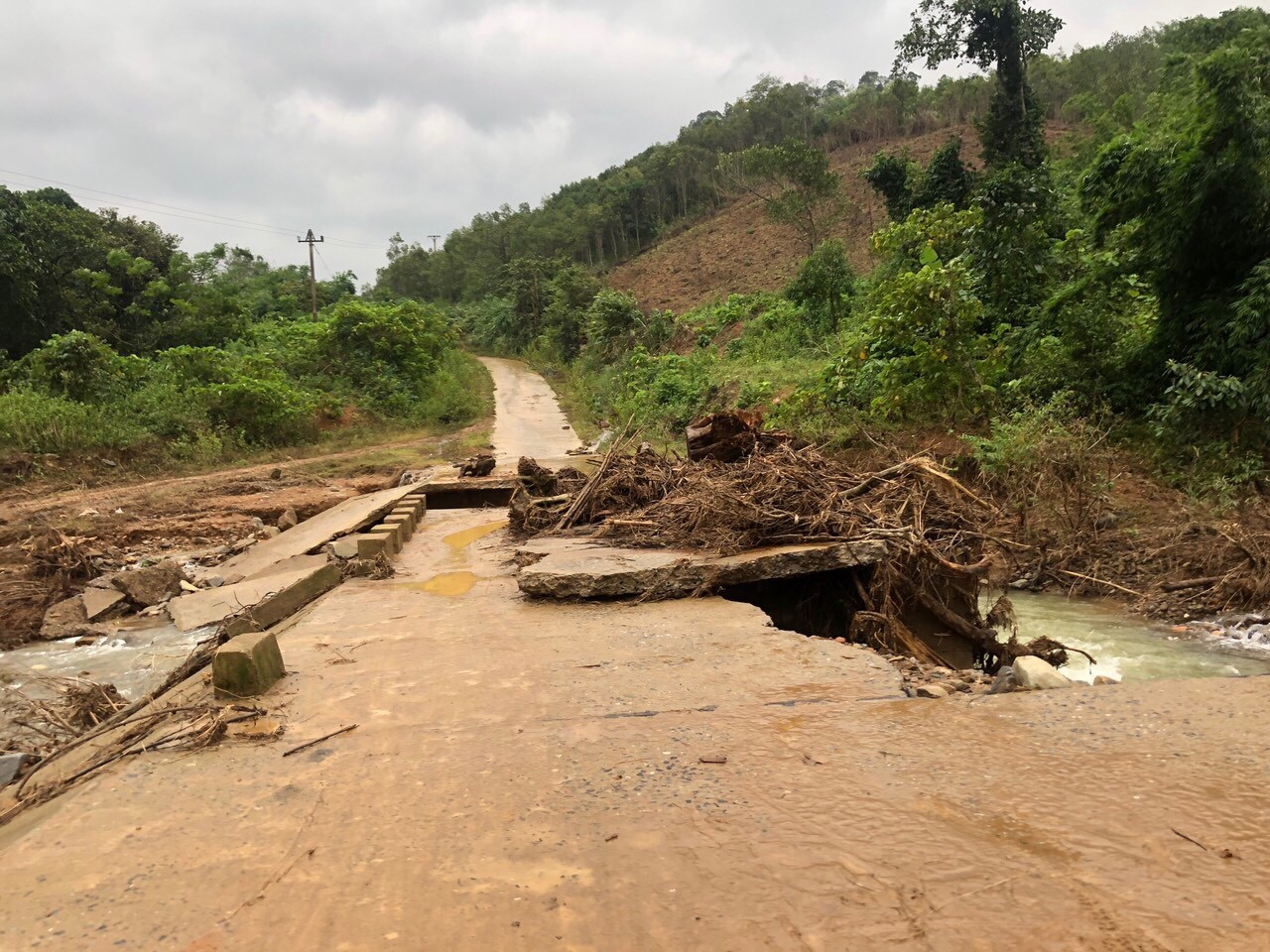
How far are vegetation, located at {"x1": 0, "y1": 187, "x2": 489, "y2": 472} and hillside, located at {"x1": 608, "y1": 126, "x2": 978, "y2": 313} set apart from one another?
16452 millimetres

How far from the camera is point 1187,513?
794 centimetres

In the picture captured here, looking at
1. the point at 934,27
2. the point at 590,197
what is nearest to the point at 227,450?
the point at 934,27

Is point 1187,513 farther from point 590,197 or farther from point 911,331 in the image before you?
point 590,197

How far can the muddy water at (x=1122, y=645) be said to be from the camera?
5.67 meters

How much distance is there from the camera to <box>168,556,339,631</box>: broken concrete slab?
17.5 feet

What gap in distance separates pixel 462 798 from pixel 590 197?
69.5 metres

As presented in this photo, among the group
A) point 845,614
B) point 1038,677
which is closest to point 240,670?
point 1038,677

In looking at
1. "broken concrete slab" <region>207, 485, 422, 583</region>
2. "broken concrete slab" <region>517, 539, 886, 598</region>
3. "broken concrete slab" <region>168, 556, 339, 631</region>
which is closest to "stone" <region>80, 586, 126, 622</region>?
"broken concrete slab" <region>168, 556, 339, 631</region>

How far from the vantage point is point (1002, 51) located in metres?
21.1

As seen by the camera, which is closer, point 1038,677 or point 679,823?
point 679,823

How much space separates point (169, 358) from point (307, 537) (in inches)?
458

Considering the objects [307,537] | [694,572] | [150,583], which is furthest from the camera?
[307,537]

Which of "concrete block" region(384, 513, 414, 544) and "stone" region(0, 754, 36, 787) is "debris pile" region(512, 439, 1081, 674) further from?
"stone" region(0, 754, 36, 787)

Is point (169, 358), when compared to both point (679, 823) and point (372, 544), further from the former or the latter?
point (679, 823)
